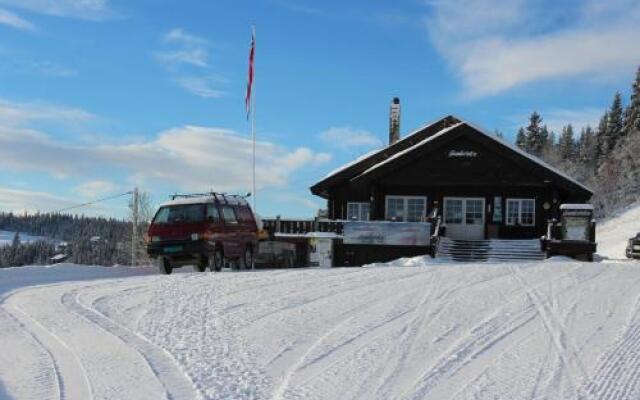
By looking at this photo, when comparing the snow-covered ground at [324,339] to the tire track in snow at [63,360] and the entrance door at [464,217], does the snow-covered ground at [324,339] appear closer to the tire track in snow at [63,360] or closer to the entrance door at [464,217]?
the tire track in snow at [63,360]

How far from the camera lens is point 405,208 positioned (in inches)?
1261

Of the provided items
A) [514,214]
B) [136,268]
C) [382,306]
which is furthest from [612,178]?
[382,306]

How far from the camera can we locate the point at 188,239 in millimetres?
17828

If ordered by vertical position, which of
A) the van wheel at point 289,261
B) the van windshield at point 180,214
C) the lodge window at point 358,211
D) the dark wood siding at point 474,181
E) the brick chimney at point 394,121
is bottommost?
the van wheel at point 289,261

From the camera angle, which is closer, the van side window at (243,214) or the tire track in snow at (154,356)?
the tire track in snow at (154,356)

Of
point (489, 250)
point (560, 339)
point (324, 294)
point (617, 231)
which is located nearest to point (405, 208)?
point (489, 250)

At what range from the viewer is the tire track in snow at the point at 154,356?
6.03 meters

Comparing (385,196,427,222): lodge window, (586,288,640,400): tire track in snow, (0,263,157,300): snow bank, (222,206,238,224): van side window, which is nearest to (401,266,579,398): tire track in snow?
(586,288,640,400): tire track in snow

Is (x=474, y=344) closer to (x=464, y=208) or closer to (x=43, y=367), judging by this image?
(x=43, y=367)

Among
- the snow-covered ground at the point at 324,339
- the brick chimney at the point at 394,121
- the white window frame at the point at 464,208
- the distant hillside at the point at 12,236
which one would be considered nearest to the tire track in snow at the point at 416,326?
the snow-covered ground at the point at 324,339

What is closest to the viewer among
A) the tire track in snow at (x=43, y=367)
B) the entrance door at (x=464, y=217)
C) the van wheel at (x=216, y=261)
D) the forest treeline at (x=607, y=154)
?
the tire track in snow at (x=43, y=367)

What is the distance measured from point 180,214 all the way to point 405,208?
15.4 meters

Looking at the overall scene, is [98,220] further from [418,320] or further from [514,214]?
[418,320]

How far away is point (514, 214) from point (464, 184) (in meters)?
2.47
